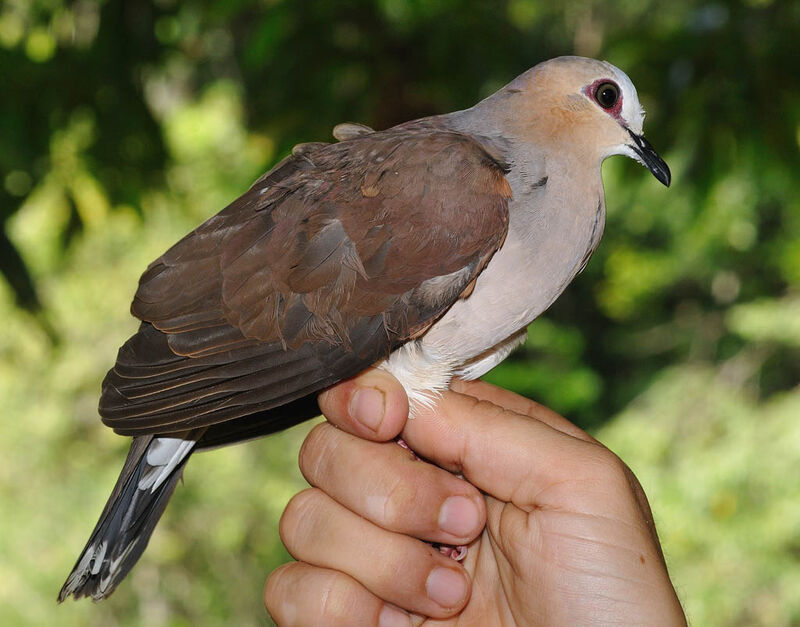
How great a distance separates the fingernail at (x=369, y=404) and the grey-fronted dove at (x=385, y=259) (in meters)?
0.11

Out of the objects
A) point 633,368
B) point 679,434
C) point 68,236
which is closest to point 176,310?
point 68,236

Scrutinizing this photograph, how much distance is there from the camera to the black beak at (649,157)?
8.25 feet

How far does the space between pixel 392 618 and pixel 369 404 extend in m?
0.67

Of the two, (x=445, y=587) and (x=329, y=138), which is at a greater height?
(x=329, y=138)

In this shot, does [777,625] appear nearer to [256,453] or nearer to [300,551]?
[256,453]

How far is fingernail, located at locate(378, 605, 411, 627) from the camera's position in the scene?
2.52m

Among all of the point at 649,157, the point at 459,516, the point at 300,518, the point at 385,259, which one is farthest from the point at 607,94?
the point at 300,518

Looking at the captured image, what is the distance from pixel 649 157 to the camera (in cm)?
254

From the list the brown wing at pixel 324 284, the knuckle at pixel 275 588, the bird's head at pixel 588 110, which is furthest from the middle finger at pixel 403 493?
the bird's head at pixel 588 110

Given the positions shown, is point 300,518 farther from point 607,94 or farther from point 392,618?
point 607,94

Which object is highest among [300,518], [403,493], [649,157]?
[649,157]

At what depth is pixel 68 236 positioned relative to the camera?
14.2ft

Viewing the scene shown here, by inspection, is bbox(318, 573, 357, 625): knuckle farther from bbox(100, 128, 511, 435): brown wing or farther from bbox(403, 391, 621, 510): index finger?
bbox(100, 128, 511, 435): brown wing

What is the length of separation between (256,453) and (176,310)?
251 inches
